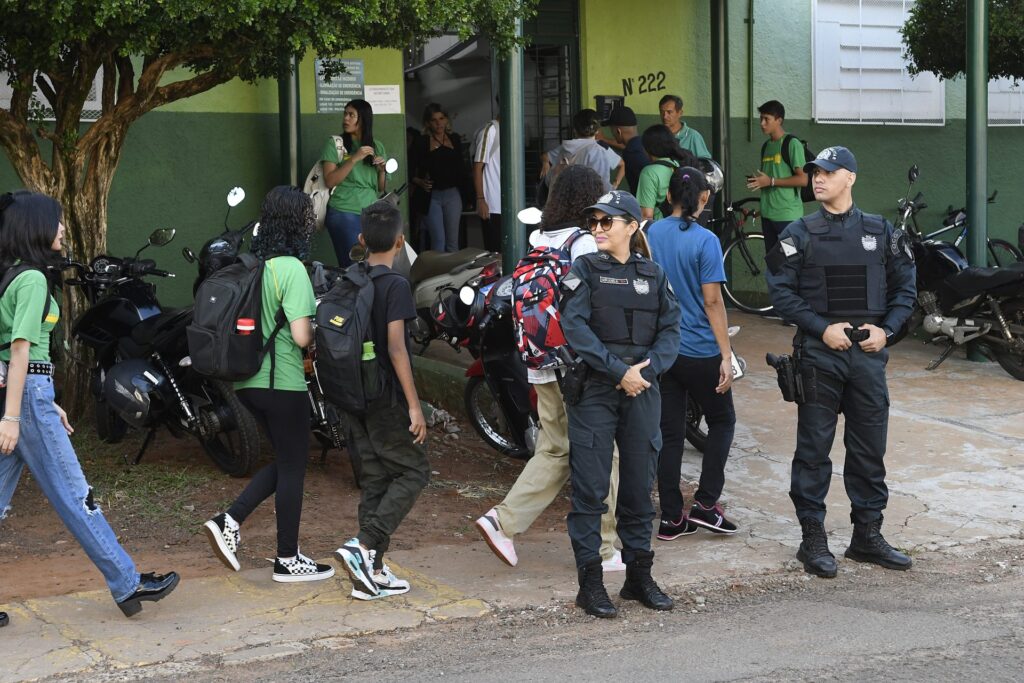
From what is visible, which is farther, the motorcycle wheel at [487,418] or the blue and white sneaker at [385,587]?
the motorcycle wheel at [487,418]

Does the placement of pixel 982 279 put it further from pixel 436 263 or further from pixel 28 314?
pixel 28 314

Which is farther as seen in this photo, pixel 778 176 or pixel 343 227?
pixel 778 176

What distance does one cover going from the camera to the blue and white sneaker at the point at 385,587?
219 inches

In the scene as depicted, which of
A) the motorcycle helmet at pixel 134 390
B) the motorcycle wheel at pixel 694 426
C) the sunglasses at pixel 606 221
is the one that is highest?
the sunglasses at pixel 606 221

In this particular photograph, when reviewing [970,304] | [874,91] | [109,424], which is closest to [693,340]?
[109,424]

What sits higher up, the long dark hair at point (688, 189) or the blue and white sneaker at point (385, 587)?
the long dark hair at point (688, 189)

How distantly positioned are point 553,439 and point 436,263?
15.0 feet

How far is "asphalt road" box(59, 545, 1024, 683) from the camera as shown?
15.5 feet

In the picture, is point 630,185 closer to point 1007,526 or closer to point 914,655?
point 1007,526

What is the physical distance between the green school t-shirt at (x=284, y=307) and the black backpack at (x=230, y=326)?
0.02 meters

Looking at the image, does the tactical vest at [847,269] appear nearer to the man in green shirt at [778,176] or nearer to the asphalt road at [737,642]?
the asphalt road at [737,642]

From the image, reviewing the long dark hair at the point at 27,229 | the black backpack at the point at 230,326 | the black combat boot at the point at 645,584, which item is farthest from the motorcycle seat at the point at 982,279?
the long dark hair at the point at 27,229

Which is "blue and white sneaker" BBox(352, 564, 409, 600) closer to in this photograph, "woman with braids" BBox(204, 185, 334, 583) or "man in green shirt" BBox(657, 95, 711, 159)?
"woman with braids" BBox(204, 185, 334, 583)

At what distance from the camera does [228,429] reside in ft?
24.3
